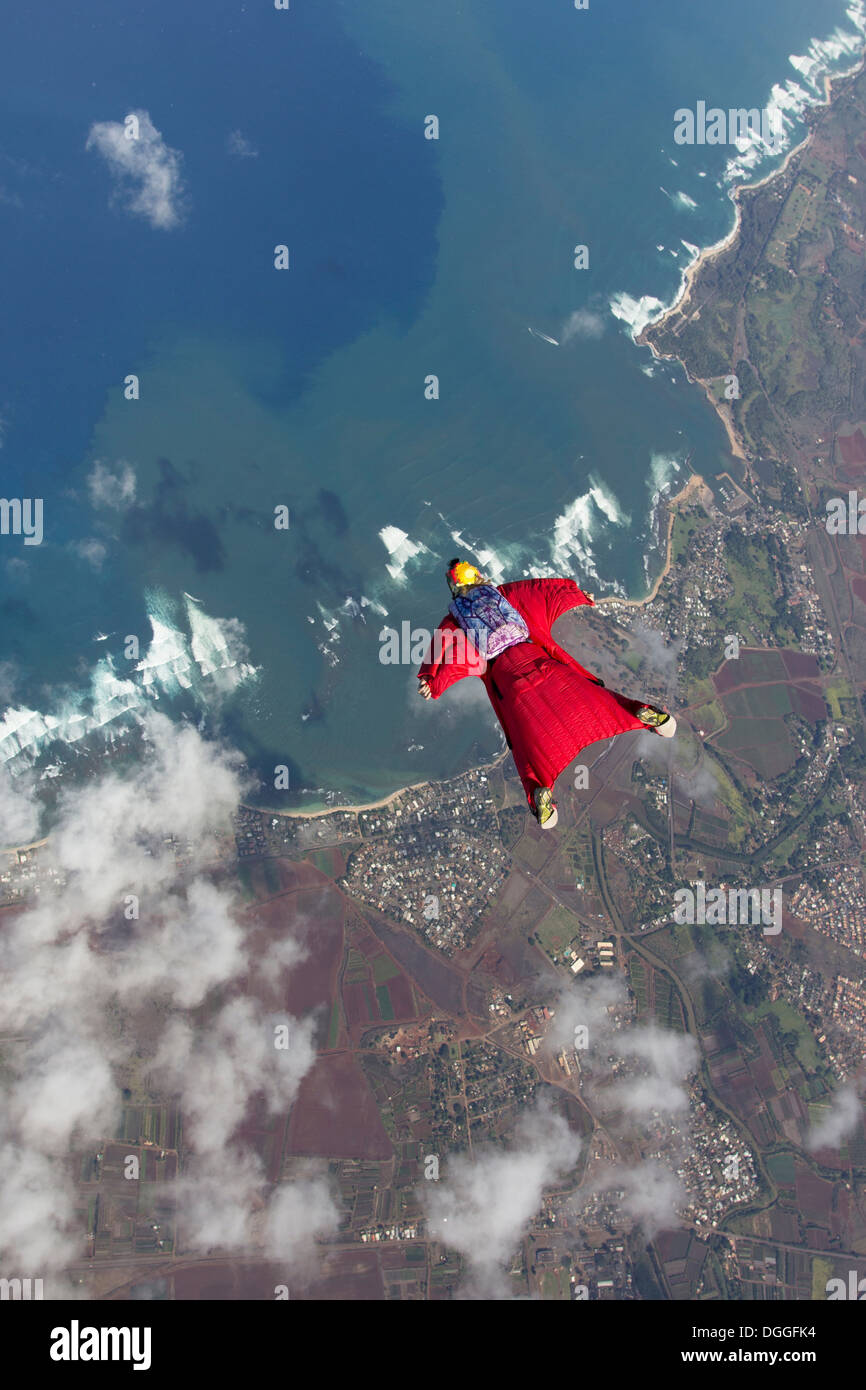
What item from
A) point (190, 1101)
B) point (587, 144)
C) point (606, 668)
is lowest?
point (190, 1101)

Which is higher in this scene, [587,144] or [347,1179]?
[587,144]

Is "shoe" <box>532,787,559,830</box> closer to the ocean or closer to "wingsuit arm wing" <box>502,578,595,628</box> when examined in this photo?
"wingsuit arm wing" <box>502,578,595,628</box>

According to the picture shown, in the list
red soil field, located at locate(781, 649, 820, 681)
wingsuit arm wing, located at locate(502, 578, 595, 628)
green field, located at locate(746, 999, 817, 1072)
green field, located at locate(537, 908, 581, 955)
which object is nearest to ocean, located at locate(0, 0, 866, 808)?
green field, located at locate(537, 908, 581, 955)

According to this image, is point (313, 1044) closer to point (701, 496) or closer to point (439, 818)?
point (439, 818)

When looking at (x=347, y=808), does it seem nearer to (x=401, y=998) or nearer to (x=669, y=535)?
(x=401, y=998)

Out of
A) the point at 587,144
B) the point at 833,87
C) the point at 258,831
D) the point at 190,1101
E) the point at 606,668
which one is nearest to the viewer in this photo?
the point at 190,1101

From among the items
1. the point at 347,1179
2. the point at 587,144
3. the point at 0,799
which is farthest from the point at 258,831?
the point at 587,144

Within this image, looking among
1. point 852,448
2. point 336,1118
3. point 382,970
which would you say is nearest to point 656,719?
point 382,970
